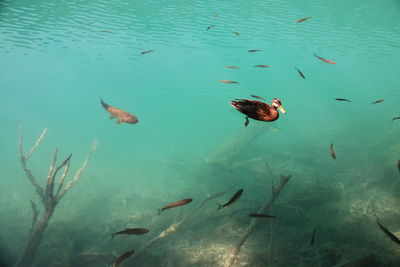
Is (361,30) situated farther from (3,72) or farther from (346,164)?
(3,72)

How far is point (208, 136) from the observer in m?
34.2

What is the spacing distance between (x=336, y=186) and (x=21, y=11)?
2946 centimetres

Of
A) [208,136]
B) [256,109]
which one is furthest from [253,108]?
[208,136]

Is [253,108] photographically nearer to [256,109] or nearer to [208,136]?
[256,109]

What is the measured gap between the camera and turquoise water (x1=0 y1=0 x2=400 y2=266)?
5.84 m

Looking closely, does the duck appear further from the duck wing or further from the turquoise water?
the turquoise water

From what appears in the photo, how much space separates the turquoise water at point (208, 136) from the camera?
5836 mm

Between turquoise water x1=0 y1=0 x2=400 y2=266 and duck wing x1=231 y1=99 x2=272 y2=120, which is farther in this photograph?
turquoise water x1=0 y1=0 x2=400 y2=266

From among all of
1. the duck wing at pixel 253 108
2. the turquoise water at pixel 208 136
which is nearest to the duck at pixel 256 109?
the duck wing at pixel 253 108

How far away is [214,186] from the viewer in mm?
11625

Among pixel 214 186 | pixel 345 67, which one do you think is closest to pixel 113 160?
pixel 214 186

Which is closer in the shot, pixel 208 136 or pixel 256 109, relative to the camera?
pixel 256 109

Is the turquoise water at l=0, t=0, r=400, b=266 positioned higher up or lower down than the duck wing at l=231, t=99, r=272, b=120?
lower down

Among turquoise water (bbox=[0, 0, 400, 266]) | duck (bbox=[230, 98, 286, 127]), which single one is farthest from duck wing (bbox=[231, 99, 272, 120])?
turquoise water (bbox=[0, 0, 400, 266])
